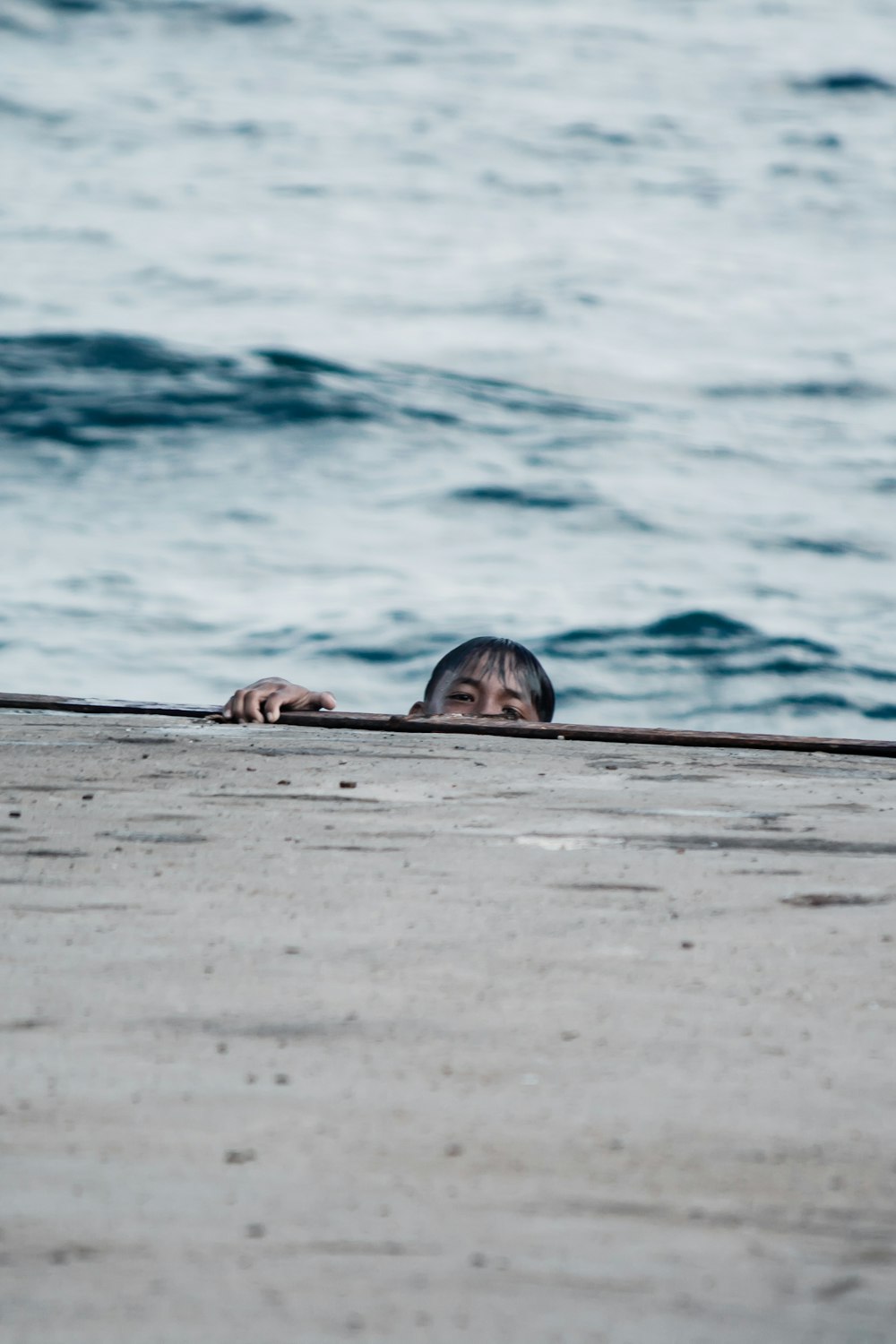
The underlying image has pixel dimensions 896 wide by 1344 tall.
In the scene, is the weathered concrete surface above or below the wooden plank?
below

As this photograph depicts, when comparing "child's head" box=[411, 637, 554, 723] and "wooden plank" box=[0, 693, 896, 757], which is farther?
"child's head" box=[411, 637, 554, 723]

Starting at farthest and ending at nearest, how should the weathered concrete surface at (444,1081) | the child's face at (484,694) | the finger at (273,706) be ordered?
the child's face at (484,694), the finger at (273,706), the weathered concrete surface at (444,1081)

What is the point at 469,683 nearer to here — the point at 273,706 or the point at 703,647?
the point at 273,706

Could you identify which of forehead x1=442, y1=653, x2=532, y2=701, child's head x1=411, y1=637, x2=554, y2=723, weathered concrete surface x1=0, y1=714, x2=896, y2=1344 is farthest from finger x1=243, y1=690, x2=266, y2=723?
weathered concrete surface x1=0, y1=714, x2=896, y2=1344

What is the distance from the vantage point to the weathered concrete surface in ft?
3.26

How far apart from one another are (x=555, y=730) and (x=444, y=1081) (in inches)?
101

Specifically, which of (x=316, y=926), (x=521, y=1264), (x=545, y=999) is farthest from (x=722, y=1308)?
(x=316, y=926)

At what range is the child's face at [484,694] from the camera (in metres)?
5.32

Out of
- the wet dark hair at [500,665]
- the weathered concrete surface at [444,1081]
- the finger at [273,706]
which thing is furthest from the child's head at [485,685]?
the weathered concrete surface at [444,1081]

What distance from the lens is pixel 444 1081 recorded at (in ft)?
4.44

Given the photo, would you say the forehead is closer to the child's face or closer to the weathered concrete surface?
the child's face

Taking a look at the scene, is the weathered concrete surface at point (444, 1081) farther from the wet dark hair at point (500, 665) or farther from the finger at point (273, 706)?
the wet dark hair at point (500, 665)

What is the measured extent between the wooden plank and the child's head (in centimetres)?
104

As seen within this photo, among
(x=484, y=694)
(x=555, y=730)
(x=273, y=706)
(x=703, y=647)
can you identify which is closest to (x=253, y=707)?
(x=273, y=706)
